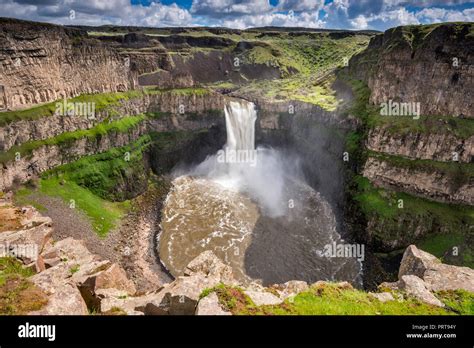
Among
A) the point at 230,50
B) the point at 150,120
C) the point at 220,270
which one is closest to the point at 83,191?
the point at 150,120

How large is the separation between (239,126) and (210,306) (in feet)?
195

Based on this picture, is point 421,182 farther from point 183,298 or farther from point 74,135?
point 74,135

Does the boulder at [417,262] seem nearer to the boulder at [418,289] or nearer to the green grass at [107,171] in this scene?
the boulder at [418,289]

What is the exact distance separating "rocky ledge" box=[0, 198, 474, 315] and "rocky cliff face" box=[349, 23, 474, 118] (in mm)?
27848

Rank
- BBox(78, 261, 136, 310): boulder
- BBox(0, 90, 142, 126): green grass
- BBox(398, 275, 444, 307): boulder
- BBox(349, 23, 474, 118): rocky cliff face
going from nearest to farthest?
BBox(398, 275, 444, 307): boulder
BBox(78, 261, 136, 310): boulder
BBox(0, 90, 142, 126): green grass
BBox(349, 23, 474, 118): rocky cliff face

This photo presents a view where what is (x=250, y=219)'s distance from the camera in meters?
47.5

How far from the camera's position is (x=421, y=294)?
712 inches

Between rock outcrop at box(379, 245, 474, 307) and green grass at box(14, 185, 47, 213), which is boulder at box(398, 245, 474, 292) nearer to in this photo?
rock outcrop at box(379, 245, 474, 307)

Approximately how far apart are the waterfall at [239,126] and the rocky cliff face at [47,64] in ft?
83.3

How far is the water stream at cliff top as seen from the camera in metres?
37.9

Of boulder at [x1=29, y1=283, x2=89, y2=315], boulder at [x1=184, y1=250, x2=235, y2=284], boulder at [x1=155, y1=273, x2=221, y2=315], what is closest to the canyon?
boulder at [x1=184, y1=250, x2=235, y2=284]
